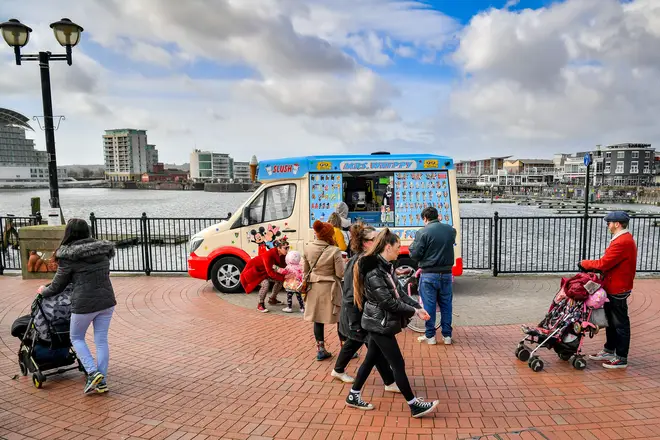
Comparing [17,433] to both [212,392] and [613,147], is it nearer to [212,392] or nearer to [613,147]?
[212,392]

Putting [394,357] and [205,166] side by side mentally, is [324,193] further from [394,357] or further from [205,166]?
[205,166]

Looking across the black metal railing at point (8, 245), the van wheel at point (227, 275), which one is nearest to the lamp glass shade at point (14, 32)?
the black metal railing at point (8, 245)

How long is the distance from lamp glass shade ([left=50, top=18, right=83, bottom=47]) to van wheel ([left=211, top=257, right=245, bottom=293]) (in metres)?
5.38

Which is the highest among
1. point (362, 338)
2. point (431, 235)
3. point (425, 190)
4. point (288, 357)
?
point (425, 190)

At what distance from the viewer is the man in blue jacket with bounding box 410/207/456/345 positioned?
5742 mm

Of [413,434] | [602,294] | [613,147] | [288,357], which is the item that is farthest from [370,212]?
[613,147]

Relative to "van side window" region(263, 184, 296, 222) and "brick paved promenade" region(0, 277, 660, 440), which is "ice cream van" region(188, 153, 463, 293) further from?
"brick paved promenade" region(0, 277, 660, 440)

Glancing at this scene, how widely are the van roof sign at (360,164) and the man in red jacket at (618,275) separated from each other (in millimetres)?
3930

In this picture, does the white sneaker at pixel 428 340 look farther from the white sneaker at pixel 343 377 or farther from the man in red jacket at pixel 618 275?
the man in red jacket at pixel 618 275

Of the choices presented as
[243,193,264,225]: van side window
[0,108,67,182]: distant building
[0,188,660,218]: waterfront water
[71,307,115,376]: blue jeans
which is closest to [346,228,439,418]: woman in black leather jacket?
[71,307,115,376]: blue jeans

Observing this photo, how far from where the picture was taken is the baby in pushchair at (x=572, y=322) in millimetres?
5000

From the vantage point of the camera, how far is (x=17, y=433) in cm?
388

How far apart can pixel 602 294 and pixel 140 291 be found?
8.14 meters

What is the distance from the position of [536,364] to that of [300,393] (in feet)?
8.90
